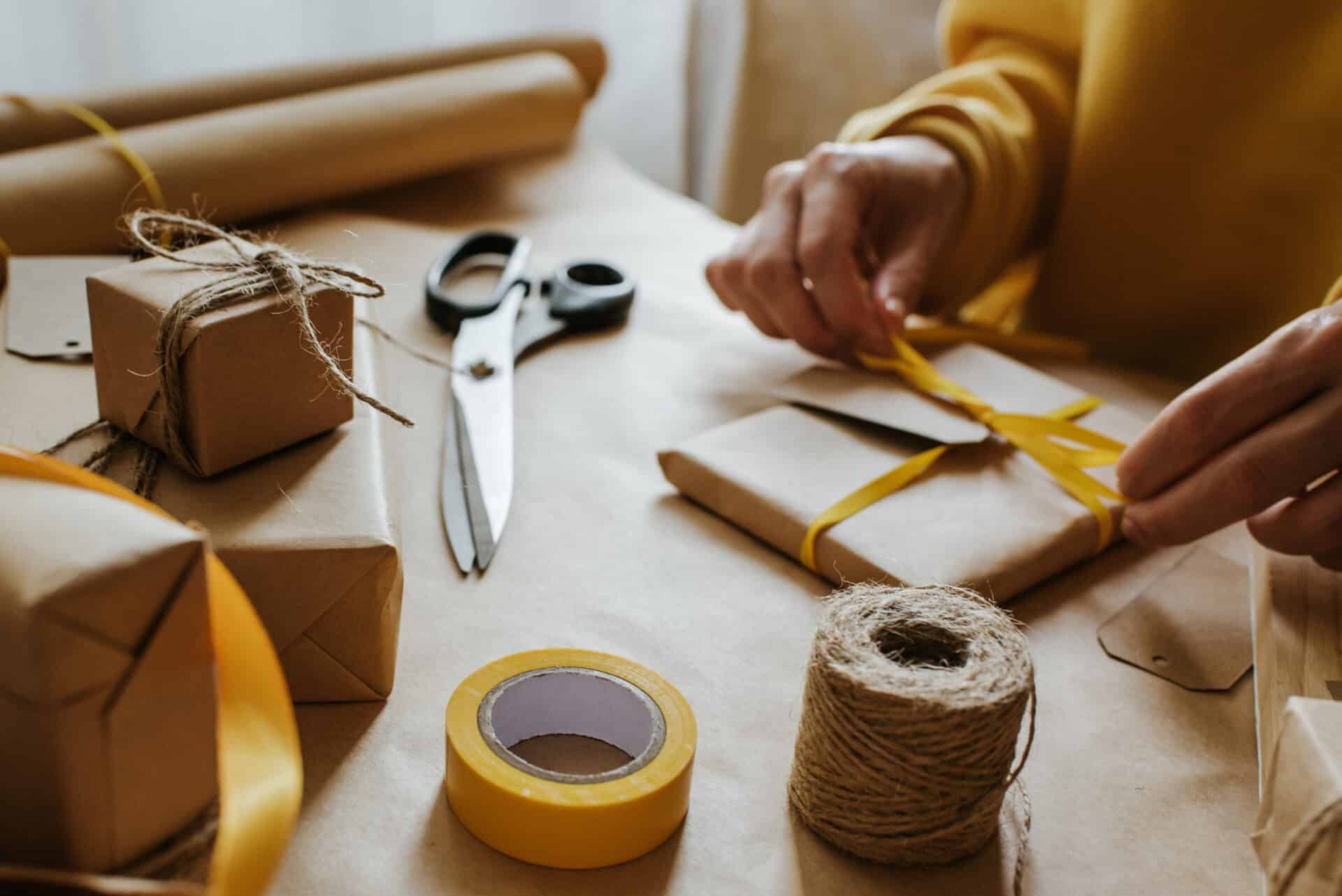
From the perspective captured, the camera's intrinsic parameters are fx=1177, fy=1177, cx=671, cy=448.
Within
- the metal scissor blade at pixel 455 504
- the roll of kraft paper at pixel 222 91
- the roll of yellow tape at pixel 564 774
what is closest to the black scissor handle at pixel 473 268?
the metal scissor blade at pixel 455 504

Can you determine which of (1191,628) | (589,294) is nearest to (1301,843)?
(1191,628)

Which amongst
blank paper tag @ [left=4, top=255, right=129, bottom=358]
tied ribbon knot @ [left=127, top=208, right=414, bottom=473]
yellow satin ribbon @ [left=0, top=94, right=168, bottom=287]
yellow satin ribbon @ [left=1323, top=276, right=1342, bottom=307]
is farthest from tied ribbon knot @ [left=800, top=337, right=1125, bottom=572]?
yellow satin ribbon @ [left=0, top=94, right=168, bottom=287]

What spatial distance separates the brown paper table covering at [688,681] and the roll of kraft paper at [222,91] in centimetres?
29

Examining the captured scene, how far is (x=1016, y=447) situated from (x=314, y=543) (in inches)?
17.9

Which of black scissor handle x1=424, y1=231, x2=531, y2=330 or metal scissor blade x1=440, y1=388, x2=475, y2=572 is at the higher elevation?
black scissor handle x1=424, y1=231, x2=531, y2=330

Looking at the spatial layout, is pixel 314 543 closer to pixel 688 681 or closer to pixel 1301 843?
pixel 688 681

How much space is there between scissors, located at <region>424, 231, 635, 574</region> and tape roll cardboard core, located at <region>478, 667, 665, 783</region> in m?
0.13

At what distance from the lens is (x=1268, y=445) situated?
0.63m

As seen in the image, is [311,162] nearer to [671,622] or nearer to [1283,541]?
[671,622]

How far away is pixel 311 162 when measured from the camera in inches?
39.6

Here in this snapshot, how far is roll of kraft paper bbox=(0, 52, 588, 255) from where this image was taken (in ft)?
2.82

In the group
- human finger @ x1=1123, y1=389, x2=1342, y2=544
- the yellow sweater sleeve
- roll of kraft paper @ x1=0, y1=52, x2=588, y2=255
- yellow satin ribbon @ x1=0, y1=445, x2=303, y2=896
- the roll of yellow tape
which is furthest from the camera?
the yellow sweater sleeve

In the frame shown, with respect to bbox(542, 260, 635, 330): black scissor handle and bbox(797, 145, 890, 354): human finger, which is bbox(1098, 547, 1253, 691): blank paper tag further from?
bbox(542, 260, 635, 330): black scissor handle

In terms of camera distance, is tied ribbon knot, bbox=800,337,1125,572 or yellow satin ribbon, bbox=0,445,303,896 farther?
tied ribbon knot, bbox=800,337,1125,572
